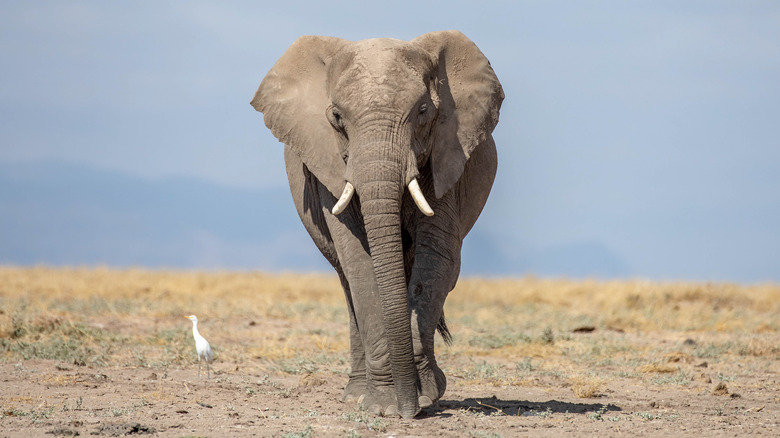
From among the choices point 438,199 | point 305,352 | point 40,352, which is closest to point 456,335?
point 305,352

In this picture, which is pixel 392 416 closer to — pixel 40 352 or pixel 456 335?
pixel 40 352

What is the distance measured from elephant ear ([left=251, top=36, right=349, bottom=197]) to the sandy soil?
2.08 m

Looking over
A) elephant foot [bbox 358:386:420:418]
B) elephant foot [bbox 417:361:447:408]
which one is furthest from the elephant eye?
elephant foot [bbox 358:386:420:418]

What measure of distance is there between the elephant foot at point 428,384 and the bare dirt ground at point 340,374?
193 millimetres

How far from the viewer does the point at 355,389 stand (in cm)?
896

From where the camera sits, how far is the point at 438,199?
796 cm

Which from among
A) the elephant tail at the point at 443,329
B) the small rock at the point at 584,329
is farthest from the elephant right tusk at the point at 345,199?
the small rock at the point at 584,329

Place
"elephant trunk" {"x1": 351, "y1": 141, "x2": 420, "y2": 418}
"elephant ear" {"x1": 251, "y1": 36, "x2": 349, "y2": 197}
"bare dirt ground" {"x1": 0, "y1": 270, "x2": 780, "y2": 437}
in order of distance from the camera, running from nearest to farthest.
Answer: "elephant trunk" {"x1": 351, "y1": 141, "x2": 420, "y2": 418} < "bare dirt ground" {"x1": 0, "y1": 270, "x2": 780, "y2": 437} < "elephant ear" {"x1": 251, "y1": 36, "x2": 349, "y2": 197}

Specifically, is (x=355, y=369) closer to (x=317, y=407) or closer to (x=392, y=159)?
(x=317, y=407)

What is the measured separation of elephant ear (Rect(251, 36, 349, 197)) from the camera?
25.8ft

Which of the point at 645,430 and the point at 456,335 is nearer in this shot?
the point at 645,430

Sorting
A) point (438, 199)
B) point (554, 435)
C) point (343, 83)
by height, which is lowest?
point (554, 435)

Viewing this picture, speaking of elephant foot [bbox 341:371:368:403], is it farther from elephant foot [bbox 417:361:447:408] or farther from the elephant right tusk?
the elephant right tusk

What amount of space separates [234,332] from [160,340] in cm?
204
